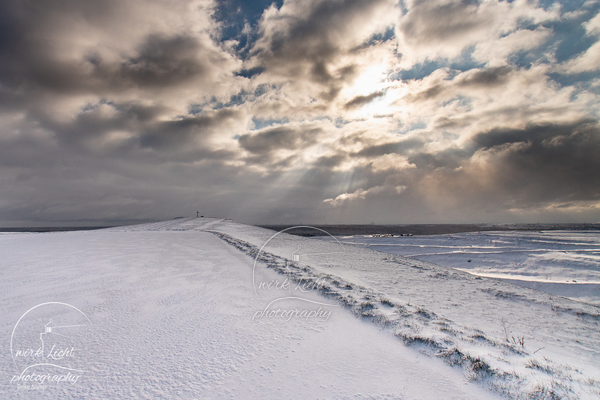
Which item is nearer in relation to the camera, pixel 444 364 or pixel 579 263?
pixel 444 364

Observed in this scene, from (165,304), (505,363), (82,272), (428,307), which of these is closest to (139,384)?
(165,304)

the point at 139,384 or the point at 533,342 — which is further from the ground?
the point at 139,384

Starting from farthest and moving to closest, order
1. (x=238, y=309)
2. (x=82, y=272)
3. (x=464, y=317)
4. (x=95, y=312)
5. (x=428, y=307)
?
(x=82, y=272), (x=428, y=307), (x=464, y=317), (x=238, y=309), (x=95, y=312)

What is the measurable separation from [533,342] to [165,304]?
6788 millimetres

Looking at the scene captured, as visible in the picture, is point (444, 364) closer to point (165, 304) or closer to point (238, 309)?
point (238, 309)

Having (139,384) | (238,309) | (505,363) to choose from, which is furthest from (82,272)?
(505,363)

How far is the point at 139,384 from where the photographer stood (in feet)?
8.94

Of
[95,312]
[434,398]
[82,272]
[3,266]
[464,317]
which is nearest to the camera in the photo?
[434,398]

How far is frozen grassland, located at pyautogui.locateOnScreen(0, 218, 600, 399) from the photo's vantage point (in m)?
2.79

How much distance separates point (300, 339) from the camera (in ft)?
12.9

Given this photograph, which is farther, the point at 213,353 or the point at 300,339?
the point at 300,339

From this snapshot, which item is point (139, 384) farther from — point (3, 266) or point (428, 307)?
point (3, 266)

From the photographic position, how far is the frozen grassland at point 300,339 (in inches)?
110

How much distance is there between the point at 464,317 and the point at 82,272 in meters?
10.4
